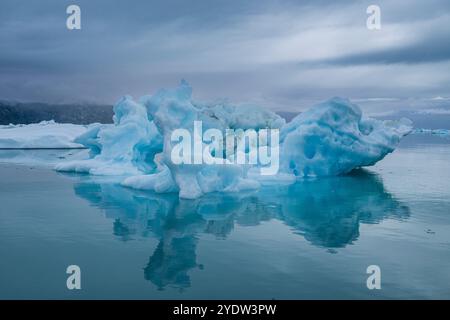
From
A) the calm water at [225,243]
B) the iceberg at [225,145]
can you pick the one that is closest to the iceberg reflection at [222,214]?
the calm water at [225,243]

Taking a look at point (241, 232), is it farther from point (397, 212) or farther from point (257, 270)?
point (397, 212)

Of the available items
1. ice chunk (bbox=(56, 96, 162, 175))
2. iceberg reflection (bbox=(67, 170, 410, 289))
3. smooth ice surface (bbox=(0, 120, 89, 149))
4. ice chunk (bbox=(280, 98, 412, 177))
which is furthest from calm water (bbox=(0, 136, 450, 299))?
smooth ice surface (bbox=(0, 120, 89, 149))

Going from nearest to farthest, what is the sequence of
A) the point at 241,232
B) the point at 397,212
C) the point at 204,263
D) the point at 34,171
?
the point at 204,263 < the point at 241,232 < the point at 397,212 < the point at 34,171

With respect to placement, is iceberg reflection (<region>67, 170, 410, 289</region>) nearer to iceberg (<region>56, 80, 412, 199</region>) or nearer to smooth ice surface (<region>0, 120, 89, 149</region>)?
iceberg (<region>56, 80, 412, 199</region>)

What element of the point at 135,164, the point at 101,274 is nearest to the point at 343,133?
the point at 135,164

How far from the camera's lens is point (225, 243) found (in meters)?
8.16

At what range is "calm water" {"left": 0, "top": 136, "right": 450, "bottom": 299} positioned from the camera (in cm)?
600

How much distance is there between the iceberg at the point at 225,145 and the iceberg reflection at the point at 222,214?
2.33ft

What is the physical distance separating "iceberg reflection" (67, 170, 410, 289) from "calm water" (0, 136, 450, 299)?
1.1 inches

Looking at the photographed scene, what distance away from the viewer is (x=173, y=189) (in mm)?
13789

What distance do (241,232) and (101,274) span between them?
10.9ft

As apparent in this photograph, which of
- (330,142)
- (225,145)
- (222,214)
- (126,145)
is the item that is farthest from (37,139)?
(222,214)

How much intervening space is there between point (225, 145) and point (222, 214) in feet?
32.9
